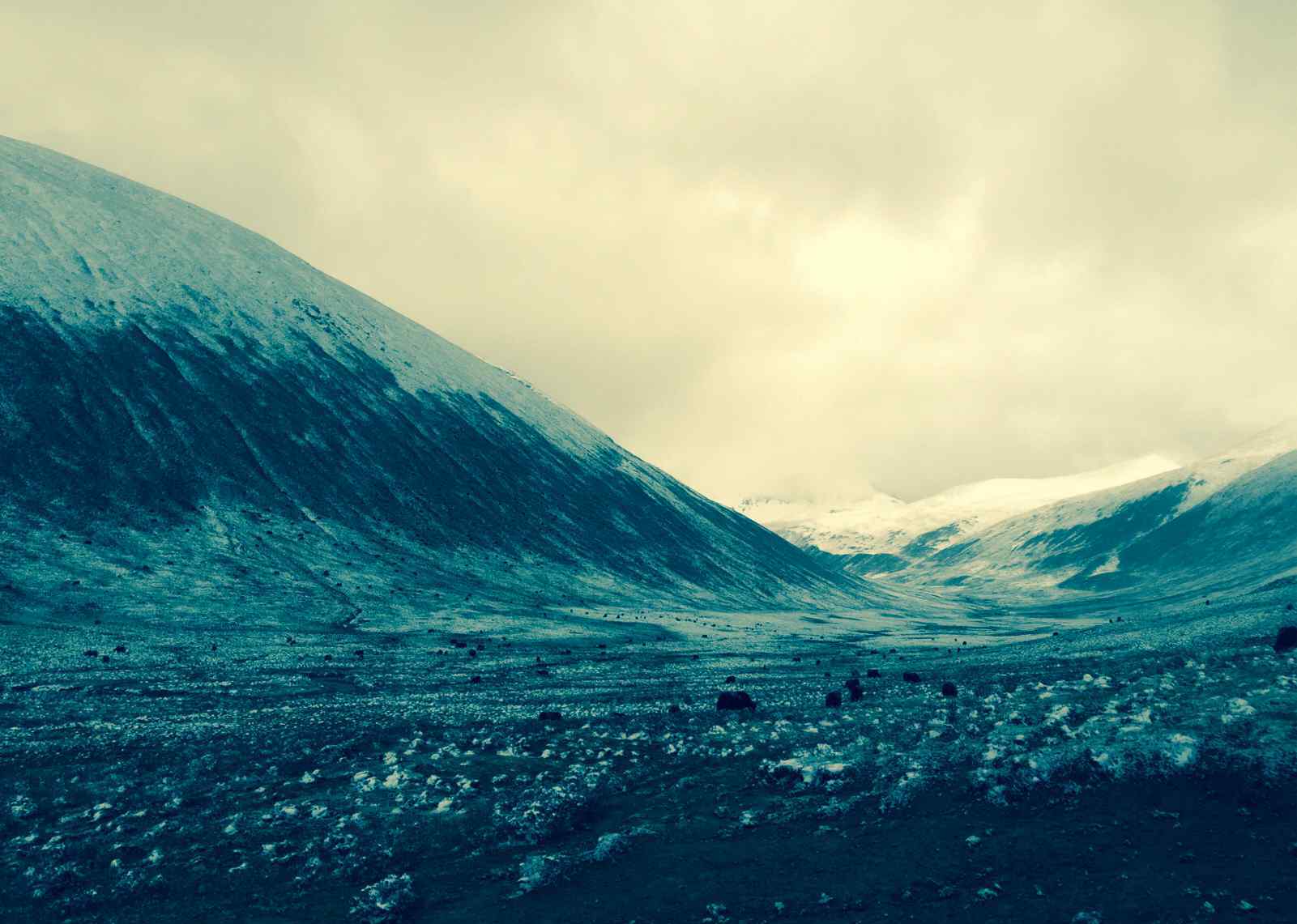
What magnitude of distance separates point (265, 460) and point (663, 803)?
9222cm

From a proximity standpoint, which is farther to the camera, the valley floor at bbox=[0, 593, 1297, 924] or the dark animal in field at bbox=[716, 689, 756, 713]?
the dark animal in field at bbox=[716, 689, 756, 713]

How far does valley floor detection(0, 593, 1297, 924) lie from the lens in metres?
13.4

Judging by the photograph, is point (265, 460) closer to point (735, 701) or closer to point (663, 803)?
point (735, 701)

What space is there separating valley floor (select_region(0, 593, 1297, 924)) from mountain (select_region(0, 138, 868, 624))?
A: 1498 inches

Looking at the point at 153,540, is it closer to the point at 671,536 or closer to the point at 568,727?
the point at 568,727

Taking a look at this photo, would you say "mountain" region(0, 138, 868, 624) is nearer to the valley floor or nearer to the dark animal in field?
the valley floor

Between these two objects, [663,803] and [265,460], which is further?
[265,460]

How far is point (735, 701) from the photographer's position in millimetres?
29422

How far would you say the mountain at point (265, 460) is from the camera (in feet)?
223

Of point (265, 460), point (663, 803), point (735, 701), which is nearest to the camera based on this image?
point (663, 803)

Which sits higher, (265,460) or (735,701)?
(265,460)

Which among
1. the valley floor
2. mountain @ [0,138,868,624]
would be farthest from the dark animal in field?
mountain @ [0,138,868,624]

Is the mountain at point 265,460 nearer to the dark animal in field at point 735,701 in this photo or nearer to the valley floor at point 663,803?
the valley floor at point 663,803

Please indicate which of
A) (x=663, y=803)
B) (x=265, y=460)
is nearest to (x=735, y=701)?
(x=663, y=803)
